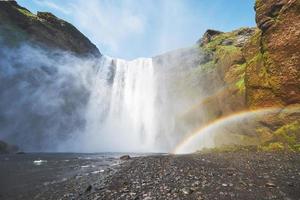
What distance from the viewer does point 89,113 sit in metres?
60.0

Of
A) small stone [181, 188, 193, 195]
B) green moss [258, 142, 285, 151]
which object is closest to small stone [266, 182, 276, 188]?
small stone [181, 188, 193, 195]

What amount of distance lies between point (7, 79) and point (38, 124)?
1002cm

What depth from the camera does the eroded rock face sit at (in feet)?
70.5

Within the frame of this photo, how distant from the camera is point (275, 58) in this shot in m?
23.4

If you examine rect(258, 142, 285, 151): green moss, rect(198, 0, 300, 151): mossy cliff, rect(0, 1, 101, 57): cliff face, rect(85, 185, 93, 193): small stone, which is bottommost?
rect(85, 185, 93, 193): small stone

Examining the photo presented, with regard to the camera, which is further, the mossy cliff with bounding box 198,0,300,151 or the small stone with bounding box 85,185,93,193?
the mossy cliff with bounding box 198,0,300,151

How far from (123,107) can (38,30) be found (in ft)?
87.6

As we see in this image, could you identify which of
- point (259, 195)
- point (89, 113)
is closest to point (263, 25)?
point (259, 195)

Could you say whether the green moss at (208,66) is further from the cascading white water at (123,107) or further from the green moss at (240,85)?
the green moss at (240,85)

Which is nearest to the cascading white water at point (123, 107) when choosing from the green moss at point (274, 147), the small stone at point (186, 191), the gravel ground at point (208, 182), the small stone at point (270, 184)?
the green moss at point (274, 147)

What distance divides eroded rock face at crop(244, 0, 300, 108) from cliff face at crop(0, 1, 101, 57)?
49.2 m

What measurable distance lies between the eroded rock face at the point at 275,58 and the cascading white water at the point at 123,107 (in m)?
23.4

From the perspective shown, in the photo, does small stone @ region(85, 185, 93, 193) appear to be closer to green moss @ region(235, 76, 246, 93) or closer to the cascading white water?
green moss @ region(235, 76, 246, 93)

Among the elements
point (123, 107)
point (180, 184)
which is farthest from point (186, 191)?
point (123, 107)
